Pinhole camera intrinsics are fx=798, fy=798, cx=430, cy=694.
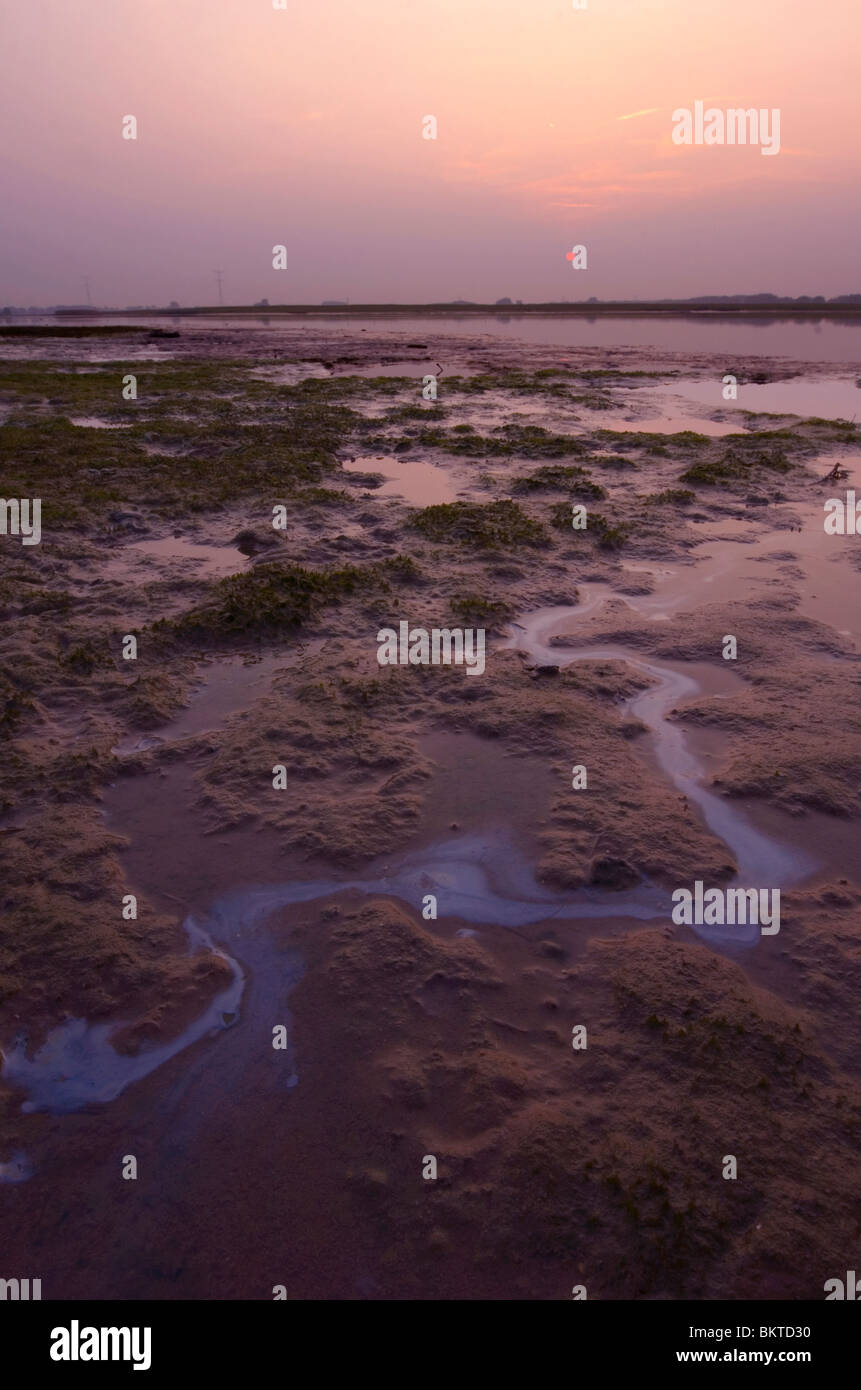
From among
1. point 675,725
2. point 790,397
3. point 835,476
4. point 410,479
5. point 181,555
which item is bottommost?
point 675,725

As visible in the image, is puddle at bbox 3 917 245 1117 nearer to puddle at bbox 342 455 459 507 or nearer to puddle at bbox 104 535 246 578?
puddle at bbox 104 535 246 578

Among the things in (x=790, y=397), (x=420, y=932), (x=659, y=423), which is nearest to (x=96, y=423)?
(x=659, y=423)

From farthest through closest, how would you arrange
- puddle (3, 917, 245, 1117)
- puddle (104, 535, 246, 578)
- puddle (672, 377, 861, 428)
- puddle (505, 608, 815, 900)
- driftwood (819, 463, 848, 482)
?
puddle (672, 377, 861, 428) < driftwood (819, 463, 848, 482) < puddle (104, 535, 246, 578) < puddle (505, 608, 815, 900) < puddle (3, 917, 245, 1117)

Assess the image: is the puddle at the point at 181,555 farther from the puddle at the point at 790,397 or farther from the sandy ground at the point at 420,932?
the puddle at the point at 790,397

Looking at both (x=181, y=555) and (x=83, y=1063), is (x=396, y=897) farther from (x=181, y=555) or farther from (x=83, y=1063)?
(x=181, y=555)

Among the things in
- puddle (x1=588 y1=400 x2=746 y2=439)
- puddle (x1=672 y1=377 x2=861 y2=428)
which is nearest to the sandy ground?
puddle (x1=588 y1=400 x2=746 y2=439)

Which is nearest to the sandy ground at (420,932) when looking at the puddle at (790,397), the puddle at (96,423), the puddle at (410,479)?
the puddle at (410,479)

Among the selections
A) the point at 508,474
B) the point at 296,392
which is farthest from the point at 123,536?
the point at 296,392

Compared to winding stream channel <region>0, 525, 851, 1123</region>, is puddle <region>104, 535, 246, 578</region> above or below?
above
